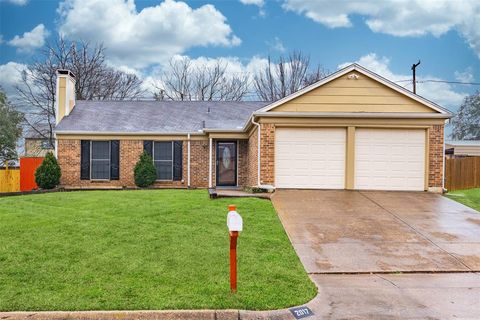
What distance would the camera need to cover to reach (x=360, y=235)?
8.15m

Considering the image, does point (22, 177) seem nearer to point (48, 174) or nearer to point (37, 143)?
point (48, 174)

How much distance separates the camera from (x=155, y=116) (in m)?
19.5

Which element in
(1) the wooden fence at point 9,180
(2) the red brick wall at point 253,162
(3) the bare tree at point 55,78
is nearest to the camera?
(2) the red brick wall at point 253,162

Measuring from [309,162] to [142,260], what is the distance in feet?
27.7

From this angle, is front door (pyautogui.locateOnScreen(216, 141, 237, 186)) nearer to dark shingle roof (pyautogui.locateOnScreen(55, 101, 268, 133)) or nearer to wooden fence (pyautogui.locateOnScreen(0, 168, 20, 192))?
dark shingle roof (pyautogui.locateOnScreen(55, 101, 268, 133))

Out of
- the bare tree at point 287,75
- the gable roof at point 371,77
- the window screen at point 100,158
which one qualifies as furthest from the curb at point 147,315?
the bare tree at point 287,75

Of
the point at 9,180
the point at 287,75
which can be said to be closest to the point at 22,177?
the point at 9,180

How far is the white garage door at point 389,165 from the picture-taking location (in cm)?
1360

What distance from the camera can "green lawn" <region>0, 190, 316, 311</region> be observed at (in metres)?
4.71

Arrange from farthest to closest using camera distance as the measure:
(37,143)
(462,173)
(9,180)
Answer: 1. (37,143)
2. (9,180)
3. (462,173)

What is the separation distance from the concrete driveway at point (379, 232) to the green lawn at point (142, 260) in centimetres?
64

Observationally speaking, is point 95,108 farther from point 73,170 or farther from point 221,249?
point 221,249

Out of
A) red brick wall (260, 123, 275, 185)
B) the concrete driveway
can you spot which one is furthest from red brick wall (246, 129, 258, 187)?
the concrete driveway

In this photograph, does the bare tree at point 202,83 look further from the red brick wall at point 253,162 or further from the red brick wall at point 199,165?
the red brick wall at point 253,162
